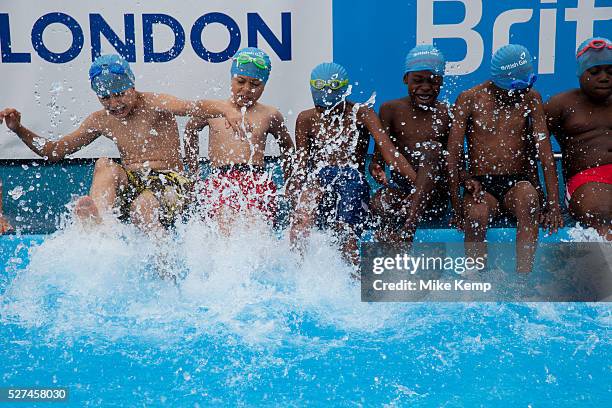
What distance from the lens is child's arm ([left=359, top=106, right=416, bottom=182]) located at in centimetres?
371

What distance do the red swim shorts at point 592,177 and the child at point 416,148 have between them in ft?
2.39

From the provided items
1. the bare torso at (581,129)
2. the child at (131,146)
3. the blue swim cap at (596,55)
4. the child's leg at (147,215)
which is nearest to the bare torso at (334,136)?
the child at (131,146)

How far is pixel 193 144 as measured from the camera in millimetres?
4277

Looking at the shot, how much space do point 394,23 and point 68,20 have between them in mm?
2280

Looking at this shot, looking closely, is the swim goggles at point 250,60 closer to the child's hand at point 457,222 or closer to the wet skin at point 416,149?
the wet skin at point 416,149

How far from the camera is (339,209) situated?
3.77 meters

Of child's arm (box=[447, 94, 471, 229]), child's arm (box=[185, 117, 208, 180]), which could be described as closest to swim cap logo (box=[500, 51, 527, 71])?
child's arm (box=[447, 94, 471, 229])

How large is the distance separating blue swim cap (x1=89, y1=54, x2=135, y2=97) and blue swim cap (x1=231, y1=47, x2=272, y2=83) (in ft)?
2.05

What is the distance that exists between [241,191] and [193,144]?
58cm

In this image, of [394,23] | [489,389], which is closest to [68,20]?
[394,23]

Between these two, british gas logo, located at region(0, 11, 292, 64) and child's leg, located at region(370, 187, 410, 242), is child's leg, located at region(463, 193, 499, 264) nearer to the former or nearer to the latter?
child's leg, located at region(370, 187, 410, 242)

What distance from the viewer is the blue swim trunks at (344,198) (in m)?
3.76

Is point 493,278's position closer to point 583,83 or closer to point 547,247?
point 547,247

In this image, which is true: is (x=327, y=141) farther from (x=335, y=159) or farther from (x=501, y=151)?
(x=501, y=151)
